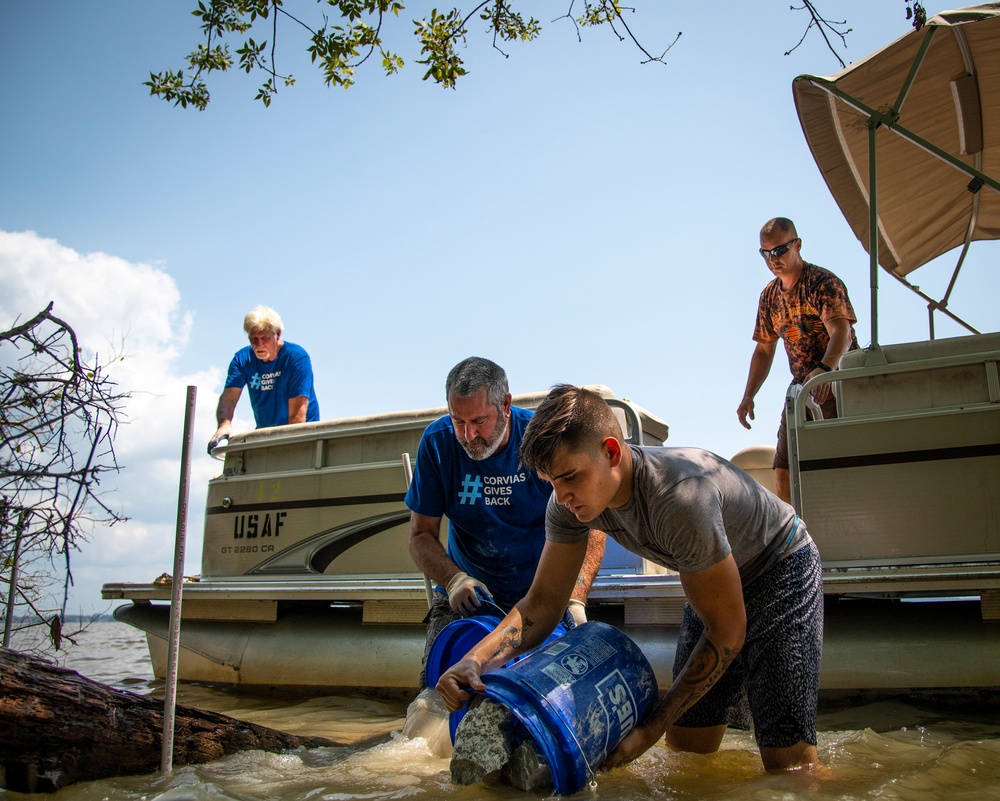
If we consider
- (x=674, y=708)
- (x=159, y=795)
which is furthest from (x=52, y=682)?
(x=674, y=708)

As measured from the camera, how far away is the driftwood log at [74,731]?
2508mm

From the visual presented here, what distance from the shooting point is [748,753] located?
3.27 meters

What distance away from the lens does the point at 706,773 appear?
9.69 feet

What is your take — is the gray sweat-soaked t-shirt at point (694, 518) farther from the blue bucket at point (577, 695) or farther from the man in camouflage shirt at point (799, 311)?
the man in camouflage shirt at point (799, 311)

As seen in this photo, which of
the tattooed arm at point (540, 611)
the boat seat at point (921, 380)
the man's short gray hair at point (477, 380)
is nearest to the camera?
the tattooed arm at point (540, 611)

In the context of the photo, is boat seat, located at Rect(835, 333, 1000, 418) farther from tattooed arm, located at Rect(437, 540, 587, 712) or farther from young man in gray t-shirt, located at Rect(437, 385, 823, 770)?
tattooed arm, located at Rect(437, 540, 587, 712)

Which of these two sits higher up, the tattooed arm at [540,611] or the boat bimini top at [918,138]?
the boat bimini top at [918,138]

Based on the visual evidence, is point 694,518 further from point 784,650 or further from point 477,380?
point 477,380

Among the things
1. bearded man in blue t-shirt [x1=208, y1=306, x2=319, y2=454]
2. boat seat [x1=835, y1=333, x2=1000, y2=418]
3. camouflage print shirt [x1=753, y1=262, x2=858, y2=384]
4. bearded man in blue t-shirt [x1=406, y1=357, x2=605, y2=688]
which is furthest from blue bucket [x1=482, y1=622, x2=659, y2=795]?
bearded man in blue t-shirt [x1=208, y1=306, x2=319, y2=454]

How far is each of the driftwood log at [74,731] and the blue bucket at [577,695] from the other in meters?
1.19

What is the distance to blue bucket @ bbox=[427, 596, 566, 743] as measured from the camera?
3357 millimetres

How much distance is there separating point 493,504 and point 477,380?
59 cm

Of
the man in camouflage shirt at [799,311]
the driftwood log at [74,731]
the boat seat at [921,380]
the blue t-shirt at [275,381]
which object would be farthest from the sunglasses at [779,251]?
the driftwood log at [74,731]

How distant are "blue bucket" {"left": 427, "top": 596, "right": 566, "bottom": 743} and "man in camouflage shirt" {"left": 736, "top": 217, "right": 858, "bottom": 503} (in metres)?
2.25
